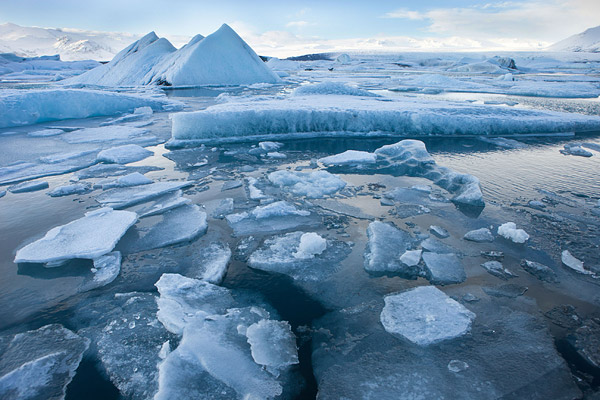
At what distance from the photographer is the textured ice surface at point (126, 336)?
4.18 ft

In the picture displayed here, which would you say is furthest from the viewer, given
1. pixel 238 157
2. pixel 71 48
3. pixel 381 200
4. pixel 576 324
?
pixel 71 48

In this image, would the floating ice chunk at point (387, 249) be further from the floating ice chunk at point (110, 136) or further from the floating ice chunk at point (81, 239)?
the floating ice chunk at point (110, 136)

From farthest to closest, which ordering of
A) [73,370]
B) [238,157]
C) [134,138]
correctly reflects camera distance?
1. [134,138]
2. [238,157]
3. [73,370]

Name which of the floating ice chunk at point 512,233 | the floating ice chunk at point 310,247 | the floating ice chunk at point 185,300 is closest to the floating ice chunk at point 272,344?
the floating ice chunk at point 185,300

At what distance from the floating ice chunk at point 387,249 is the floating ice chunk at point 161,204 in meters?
1.61

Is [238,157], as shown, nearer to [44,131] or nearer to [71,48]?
[44,131]

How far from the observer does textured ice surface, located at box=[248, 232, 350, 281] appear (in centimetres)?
195

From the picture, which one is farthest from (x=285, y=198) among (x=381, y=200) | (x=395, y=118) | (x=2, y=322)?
(x=395, y=118)

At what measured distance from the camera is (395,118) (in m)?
5.42

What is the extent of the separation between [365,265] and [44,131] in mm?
6463

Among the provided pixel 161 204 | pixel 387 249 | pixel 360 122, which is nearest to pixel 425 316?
pixel 387 249

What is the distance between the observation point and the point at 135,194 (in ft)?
9.71

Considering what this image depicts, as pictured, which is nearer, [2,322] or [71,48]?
[2,322]

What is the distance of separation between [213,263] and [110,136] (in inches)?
179
